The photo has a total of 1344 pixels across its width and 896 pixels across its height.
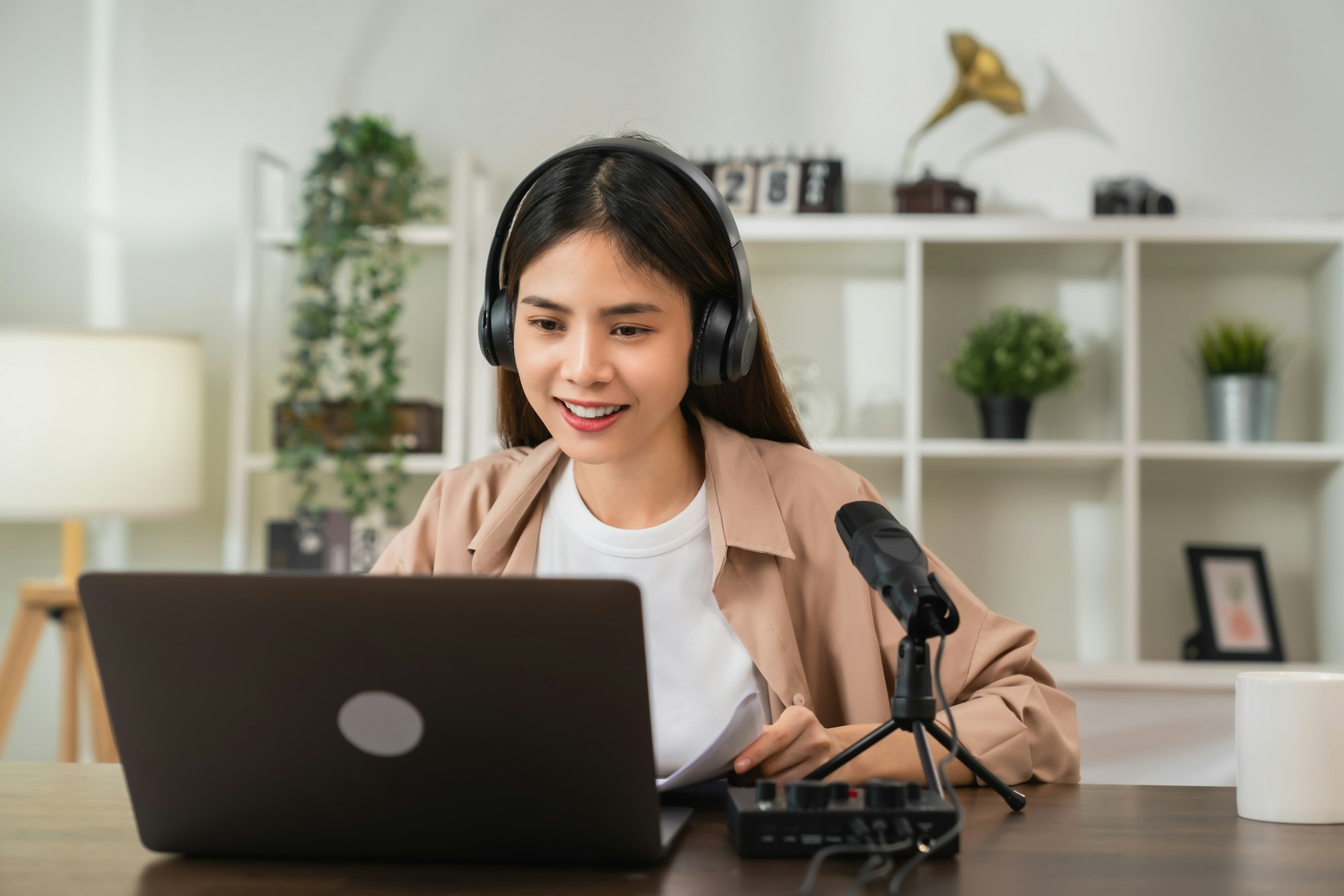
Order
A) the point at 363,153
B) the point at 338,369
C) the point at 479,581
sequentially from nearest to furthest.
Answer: the point at 479,581 → the point at 363,153 → the point at 338,369

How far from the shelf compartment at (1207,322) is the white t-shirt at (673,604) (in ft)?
5.90

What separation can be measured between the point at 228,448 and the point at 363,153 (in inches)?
33.2

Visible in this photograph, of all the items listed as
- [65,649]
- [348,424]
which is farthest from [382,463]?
[65,649]

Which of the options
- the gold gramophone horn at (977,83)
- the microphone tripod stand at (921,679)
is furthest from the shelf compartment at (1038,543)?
the microphone tripod stand at (921,679)

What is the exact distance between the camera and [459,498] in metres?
1.37

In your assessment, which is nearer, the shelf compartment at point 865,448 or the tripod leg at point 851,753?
the tripod leg at point 851,753

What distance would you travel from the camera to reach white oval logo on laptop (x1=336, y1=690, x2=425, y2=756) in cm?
67

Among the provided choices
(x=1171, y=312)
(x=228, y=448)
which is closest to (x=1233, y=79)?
(x=1171, y=312)

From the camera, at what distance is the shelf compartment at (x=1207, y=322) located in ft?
9.00

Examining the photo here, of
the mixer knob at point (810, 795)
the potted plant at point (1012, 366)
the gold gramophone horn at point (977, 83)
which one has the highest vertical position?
the gold gramophone horn at point (977, 83)

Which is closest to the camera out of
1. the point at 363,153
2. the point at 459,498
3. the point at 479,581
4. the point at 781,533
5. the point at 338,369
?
the point at 479,581

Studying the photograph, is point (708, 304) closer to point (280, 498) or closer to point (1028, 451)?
point (1028, 451)

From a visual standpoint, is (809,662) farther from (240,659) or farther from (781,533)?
(240,659)

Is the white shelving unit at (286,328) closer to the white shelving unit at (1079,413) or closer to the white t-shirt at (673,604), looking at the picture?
the white shelving unit at (1079,413)
